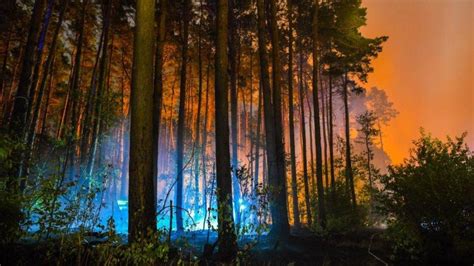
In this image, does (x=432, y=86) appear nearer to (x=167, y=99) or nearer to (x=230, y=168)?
(x=167, y=99)

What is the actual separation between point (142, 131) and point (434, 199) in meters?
5.76

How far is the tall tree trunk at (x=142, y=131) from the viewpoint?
581 cm

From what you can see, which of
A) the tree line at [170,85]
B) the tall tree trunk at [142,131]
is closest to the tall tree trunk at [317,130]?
the tree line at [170,85]

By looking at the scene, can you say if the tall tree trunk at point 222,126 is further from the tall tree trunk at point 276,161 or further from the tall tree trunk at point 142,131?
the tall tree trunk at point 142,131

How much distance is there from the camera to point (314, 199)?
711 inches

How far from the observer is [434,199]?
265 inches

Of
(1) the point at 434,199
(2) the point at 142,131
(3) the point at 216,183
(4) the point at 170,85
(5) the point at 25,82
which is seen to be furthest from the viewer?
(4) the point at 170,85

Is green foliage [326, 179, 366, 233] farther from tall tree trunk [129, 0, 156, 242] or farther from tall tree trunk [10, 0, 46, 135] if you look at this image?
tall tree trunk [10, 0, 46, 135]

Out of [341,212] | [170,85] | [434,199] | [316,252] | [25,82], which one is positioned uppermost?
[170,85]

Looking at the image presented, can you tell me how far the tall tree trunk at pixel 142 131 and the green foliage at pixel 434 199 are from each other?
203 inches

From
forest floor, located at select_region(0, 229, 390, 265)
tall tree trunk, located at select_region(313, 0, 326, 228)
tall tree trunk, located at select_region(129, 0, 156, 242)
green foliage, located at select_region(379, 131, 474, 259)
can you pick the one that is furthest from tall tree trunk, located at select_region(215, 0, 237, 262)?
tall tree trunk, located at select_region(313, 0, 326, 228)

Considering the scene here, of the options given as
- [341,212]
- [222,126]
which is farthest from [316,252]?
[341,212]

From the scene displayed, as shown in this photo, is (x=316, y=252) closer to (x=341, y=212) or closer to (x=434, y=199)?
(x=434, y=199)

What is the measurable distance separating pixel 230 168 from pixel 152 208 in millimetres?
2746
